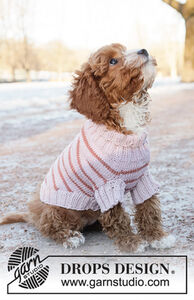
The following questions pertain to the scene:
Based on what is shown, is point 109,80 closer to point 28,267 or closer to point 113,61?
point 113,61

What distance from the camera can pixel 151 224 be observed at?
3365 mm

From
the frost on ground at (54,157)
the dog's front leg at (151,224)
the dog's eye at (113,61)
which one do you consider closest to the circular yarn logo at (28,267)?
the frost on ground at (54,157)

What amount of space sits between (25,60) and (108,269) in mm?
33431

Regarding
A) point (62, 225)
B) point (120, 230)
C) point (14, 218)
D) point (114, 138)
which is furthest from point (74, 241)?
point (114, 138)

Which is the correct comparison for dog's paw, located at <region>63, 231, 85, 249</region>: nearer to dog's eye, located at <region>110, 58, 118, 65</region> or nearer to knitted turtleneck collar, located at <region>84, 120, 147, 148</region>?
knitted turtleneck collar, located at <region>84, 120, 147, 148</region>

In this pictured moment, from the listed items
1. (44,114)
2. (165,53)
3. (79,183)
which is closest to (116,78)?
(79,183)

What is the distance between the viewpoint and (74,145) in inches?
130

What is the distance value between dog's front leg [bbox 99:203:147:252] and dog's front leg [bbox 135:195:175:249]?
0.11 meters

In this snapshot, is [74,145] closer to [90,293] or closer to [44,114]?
[90,293]

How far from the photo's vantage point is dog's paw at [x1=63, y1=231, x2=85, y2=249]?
3.31m

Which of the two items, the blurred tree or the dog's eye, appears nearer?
the dog's eye

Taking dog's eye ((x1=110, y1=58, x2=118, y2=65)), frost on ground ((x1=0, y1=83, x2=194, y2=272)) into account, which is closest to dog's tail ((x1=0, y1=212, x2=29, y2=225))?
frost on ground ((x1=0, y1=83, x2=194, y2=272))

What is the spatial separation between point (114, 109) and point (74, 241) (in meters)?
1.21

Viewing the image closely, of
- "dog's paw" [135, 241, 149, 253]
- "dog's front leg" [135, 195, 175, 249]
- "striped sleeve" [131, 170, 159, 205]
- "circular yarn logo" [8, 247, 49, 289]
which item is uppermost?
"striped sleeve" [131, 170, 159, 205]
